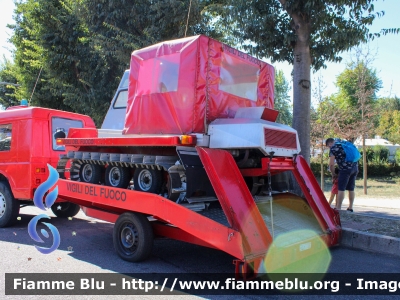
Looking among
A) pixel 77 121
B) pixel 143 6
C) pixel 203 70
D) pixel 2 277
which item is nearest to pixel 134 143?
pixel 203 70

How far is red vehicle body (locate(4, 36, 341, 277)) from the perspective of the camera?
14.7ft

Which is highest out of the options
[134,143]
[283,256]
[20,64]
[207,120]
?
[20,64]

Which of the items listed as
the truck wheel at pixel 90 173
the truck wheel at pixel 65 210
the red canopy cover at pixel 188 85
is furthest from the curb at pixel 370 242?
the truck wheel at pixel 65 210

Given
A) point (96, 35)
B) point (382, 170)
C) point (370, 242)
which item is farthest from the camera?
point (382, 170)

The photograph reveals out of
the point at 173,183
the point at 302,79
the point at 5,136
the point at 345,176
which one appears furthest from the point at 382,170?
the point at 5,136

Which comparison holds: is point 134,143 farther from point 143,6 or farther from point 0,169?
point 143,6

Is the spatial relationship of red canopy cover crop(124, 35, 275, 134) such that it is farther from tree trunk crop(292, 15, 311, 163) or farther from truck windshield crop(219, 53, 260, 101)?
tree trunk crop(292, 15, 311, 163)

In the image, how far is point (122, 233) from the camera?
18.0 ft

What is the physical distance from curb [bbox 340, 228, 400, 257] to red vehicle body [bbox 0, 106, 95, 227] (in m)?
5.71

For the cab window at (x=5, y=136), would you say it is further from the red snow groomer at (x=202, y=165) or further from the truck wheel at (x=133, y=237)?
the truck wheel at (x=133, y=237)

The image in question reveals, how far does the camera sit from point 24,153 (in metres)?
7.37

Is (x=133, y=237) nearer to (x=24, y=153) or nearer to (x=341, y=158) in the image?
(x=24, y=153)

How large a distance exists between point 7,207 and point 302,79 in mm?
6771

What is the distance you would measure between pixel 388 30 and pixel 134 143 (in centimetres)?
649
